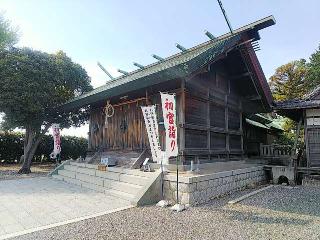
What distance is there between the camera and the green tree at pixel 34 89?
13.1m

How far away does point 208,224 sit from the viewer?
559 cm

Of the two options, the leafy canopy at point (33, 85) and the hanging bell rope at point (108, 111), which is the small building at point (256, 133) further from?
the leafy canopy at point (33, 85)

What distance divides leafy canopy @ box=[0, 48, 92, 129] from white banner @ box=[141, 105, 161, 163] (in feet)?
24.4

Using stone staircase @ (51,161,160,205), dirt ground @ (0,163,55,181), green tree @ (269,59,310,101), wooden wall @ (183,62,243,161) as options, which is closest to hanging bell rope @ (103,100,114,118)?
stone staircase @ (51,161,160,205)

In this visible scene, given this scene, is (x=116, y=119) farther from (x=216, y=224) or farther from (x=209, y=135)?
(x=216, y=224)

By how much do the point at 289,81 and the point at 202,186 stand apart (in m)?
29.5

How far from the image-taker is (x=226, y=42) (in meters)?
9.41

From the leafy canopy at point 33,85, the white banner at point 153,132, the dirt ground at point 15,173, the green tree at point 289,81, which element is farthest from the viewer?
the green tree at point 289,81

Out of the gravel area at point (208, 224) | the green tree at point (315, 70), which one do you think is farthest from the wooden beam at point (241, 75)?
the green tree at point (315, 70)

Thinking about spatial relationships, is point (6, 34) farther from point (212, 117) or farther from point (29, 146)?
point (212, 117)

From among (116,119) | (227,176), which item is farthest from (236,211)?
(116,119)

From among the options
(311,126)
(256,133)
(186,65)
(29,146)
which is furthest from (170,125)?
(256,133)

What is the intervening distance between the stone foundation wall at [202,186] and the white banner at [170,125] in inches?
33.9

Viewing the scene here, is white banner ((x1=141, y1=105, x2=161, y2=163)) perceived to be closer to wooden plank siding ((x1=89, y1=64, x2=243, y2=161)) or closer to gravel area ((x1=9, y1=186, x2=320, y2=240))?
wooden plank siding ((x1=89, y1=64, x2=243, y2=161))
